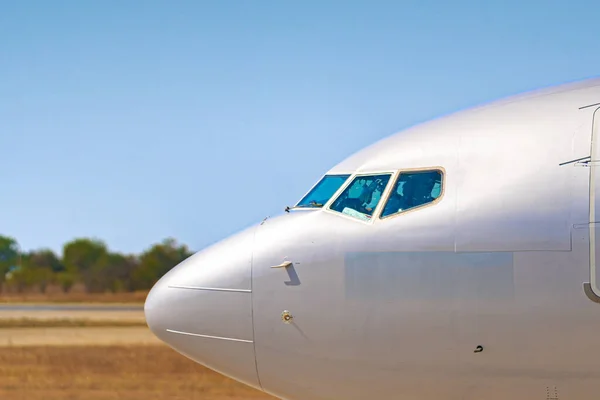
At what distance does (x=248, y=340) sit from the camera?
9.99 m

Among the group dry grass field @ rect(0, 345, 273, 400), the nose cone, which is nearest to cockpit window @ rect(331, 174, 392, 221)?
the nose cone

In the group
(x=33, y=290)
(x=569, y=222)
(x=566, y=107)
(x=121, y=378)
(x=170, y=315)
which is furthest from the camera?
(x=33, y=290)

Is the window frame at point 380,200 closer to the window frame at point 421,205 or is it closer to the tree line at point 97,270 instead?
the window frame at point 421,205

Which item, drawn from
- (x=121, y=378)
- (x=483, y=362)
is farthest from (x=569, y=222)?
(x=121, y=378)

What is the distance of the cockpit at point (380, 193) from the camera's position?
9.66m

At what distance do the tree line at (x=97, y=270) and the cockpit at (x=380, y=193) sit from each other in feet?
152

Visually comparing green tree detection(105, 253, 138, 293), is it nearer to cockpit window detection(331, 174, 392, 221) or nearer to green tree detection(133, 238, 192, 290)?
green tree detection(133, 238, 192, 290)

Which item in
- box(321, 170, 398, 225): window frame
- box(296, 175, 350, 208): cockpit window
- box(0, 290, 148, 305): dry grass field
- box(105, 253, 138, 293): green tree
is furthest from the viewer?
box(105, 253, 138, 293): green tree

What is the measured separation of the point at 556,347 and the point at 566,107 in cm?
241

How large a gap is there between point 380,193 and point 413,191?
1.25ft

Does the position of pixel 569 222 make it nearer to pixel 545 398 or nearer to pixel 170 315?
pixel 545 398

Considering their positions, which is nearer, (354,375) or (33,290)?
(354,375)

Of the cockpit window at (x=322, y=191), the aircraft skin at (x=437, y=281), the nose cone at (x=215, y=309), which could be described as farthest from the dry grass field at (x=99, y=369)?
the cockpit window at (x=322, y=191)

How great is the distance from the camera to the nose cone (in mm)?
9992
